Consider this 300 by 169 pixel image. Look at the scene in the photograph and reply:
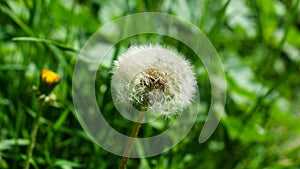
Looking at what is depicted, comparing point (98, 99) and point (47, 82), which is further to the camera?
point (98, 99)

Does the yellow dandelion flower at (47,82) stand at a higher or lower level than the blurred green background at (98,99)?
lower

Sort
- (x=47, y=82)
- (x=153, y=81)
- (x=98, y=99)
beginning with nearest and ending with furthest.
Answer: (x=153, y=81) → (x=47, y=82) → (x=98, y=99)

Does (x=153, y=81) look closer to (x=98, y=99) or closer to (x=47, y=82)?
(x=47, y=82)

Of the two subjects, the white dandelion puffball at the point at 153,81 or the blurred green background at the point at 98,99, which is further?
the blurred green background at the point at 98,99

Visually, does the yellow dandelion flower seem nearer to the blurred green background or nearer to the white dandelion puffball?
the blurred green background

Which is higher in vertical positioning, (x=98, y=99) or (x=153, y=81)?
(x=98, y=99)

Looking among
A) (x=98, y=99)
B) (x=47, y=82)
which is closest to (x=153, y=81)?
(x=47, y=82)

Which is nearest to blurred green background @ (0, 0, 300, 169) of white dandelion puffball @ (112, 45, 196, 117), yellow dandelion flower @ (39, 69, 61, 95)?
yellow dandelion flower @ (39, 69, 61, 95)

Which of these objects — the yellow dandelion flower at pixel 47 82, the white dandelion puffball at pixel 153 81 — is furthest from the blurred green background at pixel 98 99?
the white dandelion puffball at pixel 153 81

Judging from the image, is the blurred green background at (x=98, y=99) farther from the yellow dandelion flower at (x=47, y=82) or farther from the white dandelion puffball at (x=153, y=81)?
the white dandelion puffball at (x=153, y=81)
